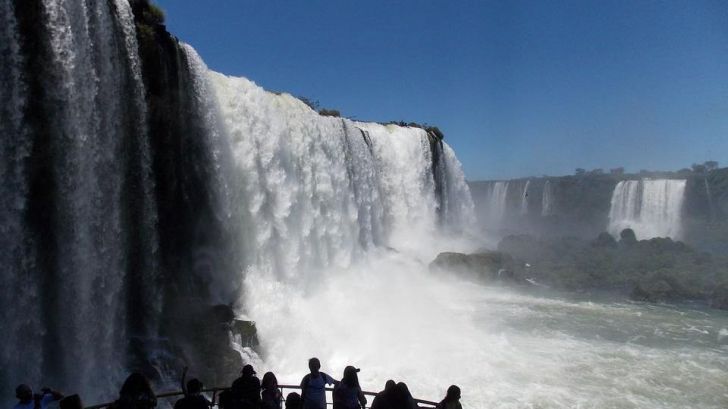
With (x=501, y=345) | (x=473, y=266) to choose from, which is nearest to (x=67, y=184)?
(x=501, y=345)

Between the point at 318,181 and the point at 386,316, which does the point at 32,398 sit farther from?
the point at 318,181

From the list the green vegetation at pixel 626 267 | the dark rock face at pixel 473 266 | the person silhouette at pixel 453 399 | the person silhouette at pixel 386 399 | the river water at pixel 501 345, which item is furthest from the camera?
the dark rock face at pixel 473 266

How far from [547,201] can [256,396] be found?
49358 mm

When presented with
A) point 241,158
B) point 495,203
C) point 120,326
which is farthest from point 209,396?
point 495,203

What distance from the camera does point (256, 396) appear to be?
4484mm

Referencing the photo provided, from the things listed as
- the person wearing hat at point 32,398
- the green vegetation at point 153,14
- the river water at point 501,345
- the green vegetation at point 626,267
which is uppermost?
the green vegetation at point 153,14

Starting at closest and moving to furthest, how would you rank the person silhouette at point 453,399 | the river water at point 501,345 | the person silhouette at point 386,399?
the person silhouette at point 386,399, the person silhouette at point 453,399, the river water at point 501,345

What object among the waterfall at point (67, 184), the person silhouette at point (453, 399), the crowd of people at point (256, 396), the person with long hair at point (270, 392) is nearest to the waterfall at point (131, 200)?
the waterfall at point (67, 184)

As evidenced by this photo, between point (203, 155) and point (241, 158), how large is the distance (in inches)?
60.2

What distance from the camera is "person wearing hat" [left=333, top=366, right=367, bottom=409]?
15.4 feet

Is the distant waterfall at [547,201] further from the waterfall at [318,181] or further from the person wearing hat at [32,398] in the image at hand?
the person wearing hat at [32,398]

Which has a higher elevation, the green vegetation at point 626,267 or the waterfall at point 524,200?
the waterfall at point 524,200

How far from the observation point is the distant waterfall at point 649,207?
38.6 m

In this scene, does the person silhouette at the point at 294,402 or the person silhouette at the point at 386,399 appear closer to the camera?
the person silhouette at the point at 386,399
